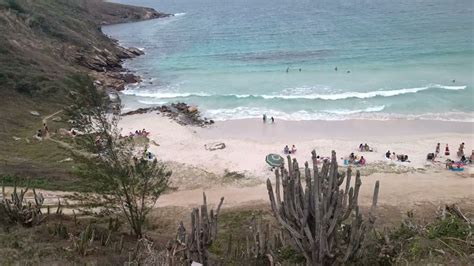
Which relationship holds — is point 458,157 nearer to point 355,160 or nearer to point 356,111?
point 355,160

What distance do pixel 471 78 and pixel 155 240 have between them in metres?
49.8

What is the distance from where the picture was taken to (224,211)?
2805cm

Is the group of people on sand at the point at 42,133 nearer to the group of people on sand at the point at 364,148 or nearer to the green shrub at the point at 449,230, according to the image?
the group of people on sand at the point at 364,148

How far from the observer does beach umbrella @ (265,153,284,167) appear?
34719 millimetres

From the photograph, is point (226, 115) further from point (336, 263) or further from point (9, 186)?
point (336, 263)

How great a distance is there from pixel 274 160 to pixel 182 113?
18347mm

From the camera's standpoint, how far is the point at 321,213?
41.8ft

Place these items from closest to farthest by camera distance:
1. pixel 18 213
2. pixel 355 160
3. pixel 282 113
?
pixel 18 213
pixel 355 160
pixel 282 113

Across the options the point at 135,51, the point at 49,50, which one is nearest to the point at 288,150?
the point at 49,50

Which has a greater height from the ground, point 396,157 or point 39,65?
point 39,65

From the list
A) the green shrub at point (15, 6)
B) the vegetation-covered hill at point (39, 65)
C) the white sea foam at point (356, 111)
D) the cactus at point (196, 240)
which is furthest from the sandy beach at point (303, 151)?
the green shrub at point (15, 6)

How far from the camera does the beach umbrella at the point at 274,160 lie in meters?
34.7

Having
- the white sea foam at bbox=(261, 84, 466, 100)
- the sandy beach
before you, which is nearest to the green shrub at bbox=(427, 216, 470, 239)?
the sandy beach

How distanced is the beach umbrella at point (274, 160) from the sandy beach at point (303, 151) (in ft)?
2.06
